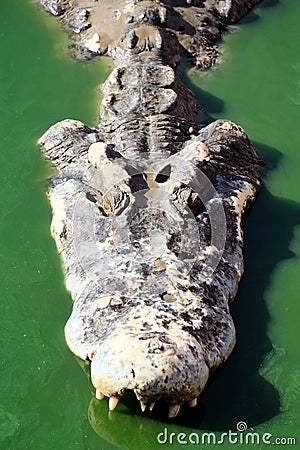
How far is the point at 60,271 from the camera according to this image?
6.64 meters

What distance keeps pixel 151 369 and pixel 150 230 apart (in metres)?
1.52

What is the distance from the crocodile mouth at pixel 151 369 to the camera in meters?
4.84

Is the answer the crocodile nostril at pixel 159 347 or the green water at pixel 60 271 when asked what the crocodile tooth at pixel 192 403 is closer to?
the green water at pixel 60 271

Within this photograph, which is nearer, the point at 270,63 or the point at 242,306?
the point at 242,306

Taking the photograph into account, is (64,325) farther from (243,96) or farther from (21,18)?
(21,18)

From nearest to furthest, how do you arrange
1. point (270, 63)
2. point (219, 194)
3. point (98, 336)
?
1. point (98, 336)
2. point (219, 194)
3. point (270, 63)

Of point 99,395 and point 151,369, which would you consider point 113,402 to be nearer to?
point 99,395

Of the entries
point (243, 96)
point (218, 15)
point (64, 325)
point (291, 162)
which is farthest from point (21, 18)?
point (64, 325)

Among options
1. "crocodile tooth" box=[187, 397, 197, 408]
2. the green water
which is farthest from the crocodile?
the green water

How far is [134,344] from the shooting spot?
4930mm

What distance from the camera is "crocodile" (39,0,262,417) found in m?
5.01

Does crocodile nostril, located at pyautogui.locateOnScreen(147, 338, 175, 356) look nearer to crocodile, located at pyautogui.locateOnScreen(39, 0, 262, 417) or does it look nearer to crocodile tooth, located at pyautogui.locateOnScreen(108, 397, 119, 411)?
crocodile, located at pyautogui.locateOnScreen(39, 0, 262, 417)

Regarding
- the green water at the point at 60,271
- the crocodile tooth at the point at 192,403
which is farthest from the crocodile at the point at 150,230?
the green water at the point at 60,271

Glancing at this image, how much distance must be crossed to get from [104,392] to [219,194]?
264 centimetres
